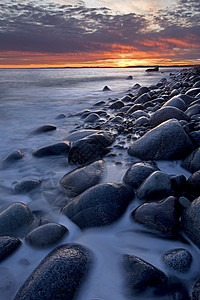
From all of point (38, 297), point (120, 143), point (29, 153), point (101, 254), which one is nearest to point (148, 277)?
point (101, 254)

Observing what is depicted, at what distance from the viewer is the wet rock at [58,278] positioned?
4.17 feet

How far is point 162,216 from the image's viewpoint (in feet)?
5.65

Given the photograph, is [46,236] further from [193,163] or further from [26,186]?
[193,163]

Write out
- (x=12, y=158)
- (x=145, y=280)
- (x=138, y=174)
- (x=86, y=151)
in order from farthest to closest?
(x=12, y=158) → (x=86, y=151) → (x=138, y=174) → (x=145, y=280)

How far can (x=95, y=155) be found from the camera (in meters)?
3.33

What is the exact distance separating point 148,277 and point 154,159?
188 centimetres

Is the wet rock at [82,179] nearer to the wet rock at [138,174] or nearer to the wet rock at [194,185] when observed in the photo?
the wet rock at [138,174]

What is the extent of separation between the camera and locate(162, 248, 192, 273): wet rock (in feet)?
4.59

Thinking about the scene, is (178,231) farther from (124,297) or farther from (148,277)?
(124,297)

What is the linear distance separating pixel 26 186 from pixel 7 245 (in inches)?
43.1

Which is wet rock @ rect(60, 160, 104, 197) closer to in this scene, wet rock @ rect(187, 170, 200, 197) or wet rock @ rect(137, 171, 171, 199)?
wet rock @ rect(137, 171, 171, 199)

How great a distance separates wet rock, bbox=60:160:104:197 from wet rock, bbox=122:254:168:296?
48.7 inches

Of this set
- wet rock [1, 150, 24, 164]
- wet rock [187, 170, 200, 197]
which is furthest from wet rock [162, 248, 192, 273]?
wet rock [1, 150, 24, 164]

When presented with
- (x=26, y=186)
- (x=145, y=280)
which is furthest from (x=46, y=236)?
(x=26, y=186)
